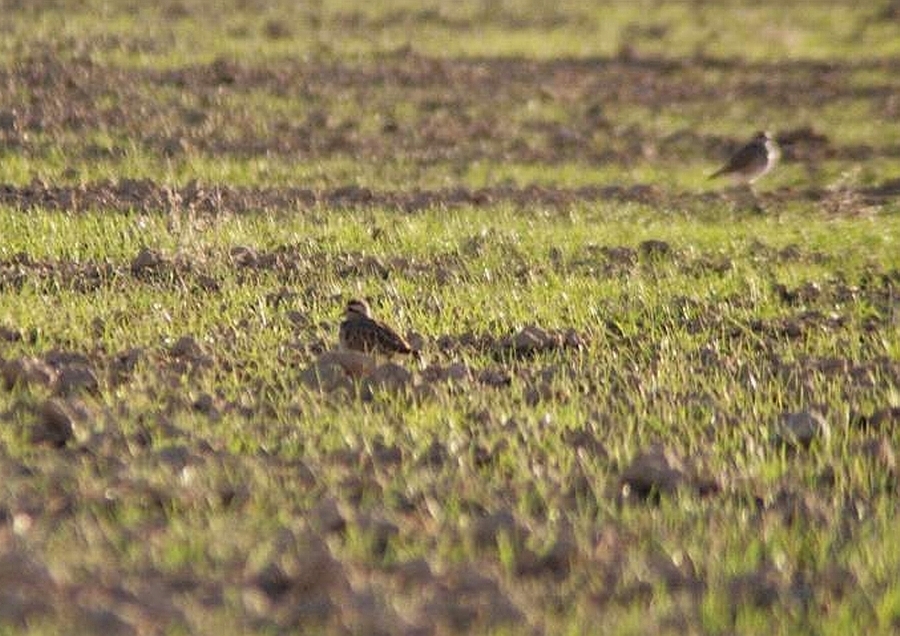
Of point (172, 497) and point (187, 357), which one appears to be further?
point (187, 357)

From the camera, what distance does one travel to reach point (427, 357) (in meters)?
9.40

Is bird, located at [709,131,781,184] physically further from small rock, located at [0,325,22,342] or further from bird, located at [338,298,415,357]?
small rock, located at [0,325,22,342]

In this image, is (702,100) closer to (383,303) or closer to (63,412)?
(383,303)

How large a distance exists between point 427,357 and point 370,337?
1.12ft

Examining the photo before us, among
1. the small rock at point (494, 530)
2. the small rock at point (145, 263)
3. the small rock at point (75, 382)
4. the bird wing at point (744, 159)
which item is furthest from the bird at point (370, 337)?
the bird wing at point (744, 159)

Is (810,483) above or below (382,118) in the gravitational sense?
above

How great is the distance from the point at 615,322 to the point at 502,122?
10.7 meters

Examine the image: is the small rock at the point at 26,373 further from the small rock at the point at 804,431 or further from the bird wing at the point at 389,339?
the small rock at the point at 804,431

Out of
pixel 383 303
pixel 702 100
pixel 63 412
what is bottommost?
pixel 702 100

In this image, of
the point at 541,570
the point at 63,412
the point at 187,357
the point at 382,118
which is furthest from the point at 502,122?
the point at 541,570

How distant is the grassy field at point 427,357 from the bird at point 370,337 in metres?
0.11

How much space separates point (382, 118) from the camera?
20578mm

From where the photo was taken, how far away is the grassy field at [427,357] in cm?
572

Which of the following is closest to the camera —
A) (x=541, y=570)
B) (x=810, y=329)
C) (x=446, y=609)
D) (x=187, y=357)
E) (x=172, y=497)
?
(x=446, y=609)
